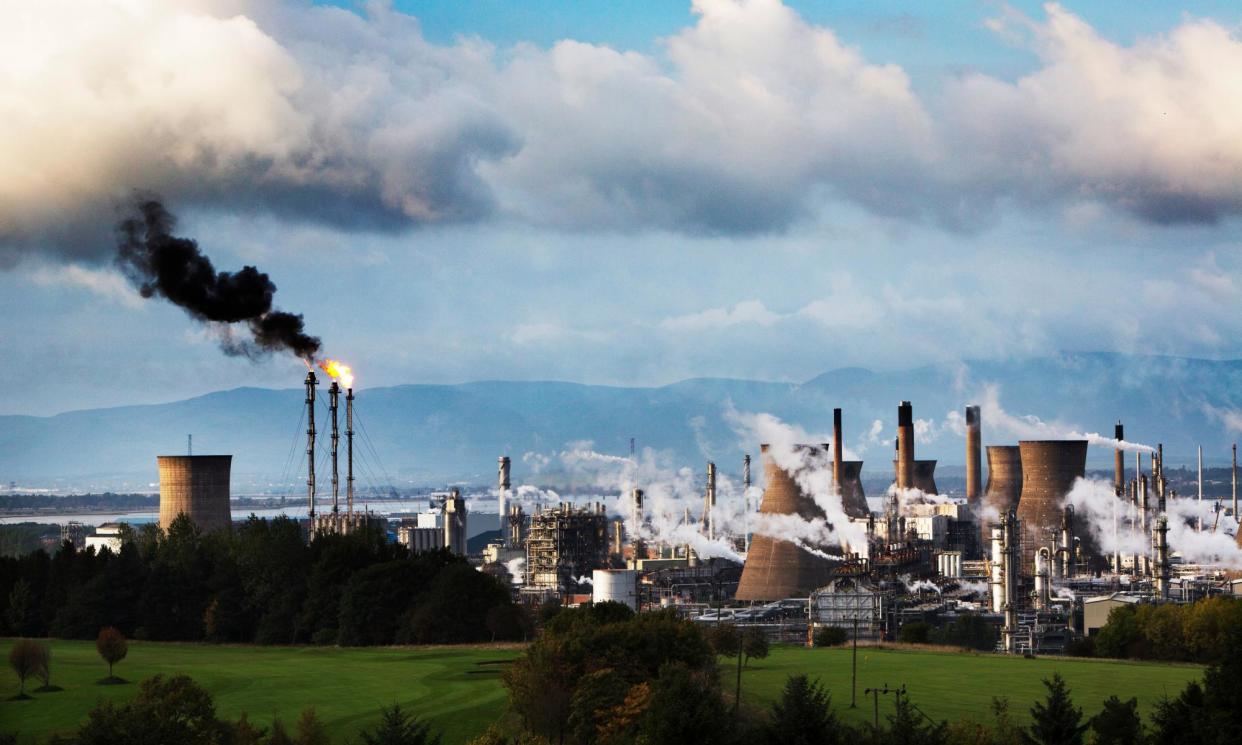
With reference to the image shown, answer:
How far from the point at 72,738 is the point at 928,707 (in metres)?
21.3

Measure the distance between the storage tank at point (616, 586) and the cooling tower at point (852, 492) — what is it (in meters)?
22.3

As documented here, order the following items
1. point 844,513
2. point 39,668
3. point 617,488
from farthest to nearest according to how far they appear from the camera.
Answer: point 617,488 → point 844,513 → point 39,668

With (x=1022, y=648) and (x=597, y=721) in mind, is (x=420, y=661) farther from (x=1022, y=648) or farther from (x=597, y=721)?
(x=1022, y=648)

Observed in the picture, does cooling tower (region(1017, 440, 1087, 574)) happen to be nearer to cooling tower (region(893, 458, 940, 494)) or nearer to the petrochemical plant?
the petrochemical plant

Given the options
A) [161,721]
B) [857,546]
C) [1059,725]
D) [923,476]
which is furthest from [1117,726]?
[923,476]

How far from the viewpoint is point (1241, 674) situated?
34531 mm

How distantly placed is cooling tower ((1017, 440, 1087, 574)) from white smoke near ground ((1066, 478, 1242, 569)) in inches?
27.9

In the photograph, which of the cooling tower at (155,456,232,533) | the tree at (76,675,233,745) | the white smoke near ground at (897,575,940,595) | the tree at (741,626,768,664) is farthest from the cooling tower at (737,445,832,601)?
the tree at (76,675,233,745)

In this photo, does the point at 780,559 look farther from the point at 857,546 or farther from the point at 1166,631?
the point at 1166,631

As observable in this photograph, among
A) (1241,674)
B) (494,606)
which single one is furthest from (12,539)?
(1241,674)

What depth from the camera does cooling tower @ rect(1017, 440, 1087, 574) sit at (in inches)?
3583

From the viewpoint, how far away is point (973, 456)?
368 feet

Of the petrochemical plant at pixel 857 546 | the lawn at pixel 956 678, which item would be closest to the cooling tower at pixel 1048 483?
the petrochemical plant at pixel 857 546

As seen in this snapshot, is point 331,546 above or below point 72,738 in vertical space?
above
